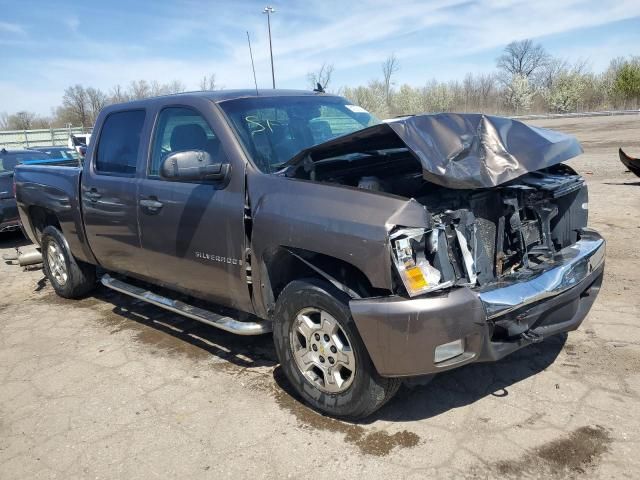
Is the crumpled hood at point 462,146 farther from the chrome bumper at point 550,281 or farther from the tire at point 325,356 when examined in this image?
the tire at point 325,356

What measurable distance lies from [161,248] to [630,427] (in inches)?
131

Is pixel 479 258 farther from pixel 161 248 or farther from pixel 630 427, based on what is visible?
pixel 161 248

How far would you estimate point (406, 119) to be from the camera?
123 inches

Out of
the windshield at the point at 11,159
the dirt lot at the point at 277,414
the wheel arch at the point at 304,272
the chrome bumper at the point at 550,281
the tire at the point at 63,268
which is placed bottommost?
the dirt lot at the point at 277,414

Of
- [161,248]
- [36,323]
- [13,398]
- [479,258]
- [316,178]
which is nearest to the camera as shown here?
[479,258]

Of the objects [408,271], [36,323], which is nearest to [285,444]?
[408,271]

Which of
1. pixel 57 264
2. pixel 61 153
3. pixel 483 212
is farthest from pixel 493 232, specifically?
pixel 61 153

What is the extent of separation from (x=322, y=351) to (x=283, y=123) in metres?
1.79

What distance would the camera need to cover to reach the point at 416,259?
282cm

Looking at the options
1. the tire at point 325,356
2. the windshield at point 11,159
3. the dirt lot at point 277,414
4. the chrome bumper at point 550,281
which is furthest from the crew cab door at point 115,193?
the windshield at point 11,159

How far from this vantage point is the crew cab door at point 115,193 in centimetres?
449

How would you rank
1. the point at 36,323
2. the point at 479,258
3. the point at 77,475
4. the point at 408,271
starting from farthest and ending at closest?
1. the point at 36,323
2. the point at 479,258
3. the point at 77,475
4. the point at 408,271

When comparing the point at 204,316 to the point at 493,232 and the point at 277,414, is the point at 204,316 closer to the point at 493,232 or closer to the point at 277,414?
the point at 277,414

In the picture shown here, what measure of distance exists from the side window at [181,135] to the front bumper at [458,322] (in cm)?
172
